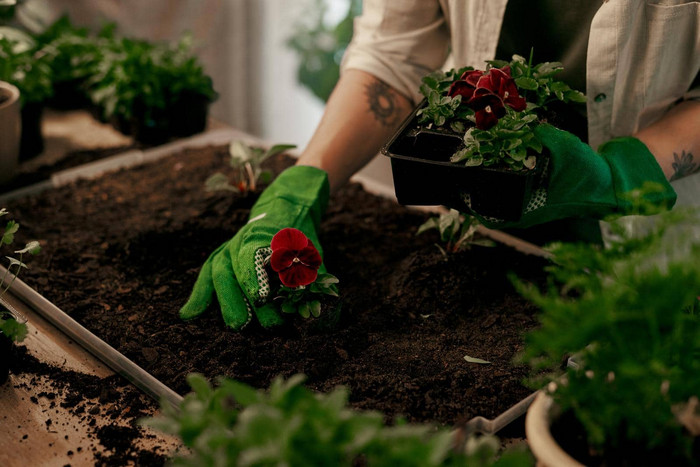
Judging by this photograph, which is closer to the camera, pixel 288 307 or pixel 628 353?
pixel 628 353

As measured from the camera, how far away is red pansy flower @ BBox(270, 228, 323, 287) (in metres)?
1.13

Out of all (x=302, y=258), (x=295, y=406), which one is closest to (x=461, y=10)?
(x=302, y=258)

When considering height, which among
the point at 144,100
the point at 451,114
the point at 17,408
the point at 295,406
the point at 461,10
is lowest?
the point at 17,408

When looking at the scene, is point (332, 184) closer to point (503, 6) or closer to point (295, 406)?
point (503, 6)

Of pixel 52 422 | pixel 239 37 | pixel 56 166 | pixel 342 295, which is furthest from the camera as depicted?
pixel 239 37

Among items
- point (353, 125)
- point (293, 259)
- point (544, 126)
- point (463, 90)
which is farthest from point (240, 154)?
point (544, 126)

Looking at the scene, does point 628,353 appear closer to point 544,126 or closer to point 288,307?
point 544,126

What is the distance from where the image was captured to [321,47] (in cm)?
295

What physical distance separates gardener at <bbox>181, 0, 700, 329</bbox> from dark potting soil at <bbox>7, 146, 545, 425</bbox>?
9 centimetres

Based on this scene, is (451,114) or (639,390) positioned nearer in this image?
(639,390)

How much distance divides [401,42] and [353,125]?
22cm

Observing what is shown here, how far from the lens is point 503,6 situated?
54.6 inches

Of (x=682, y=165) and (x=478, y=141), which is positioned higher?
(x=478, y=141)

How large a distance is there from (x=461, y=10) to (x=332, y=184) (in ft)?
1.56
